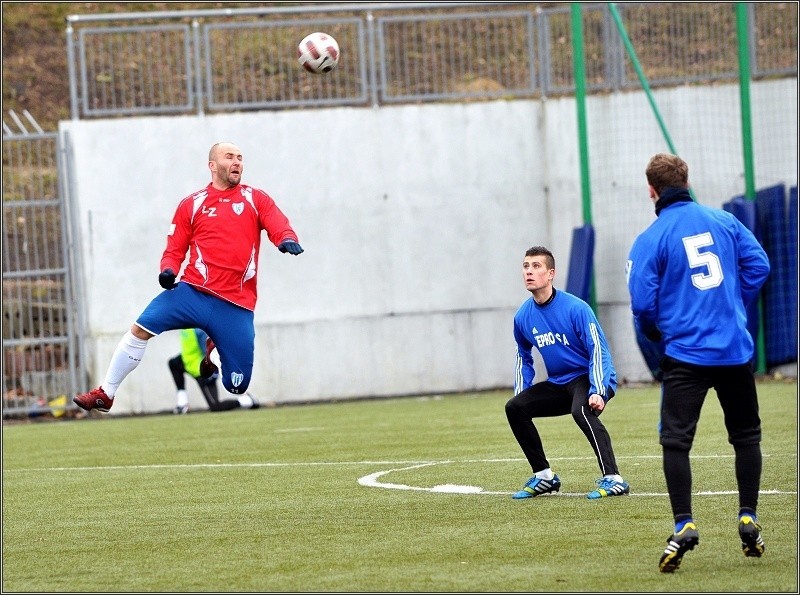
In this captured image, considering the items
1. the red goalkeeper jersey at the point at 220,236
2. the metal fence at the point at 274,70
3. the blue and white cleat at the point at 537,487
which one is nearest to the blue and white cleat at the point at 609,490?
the blue and white cleat at the point at 537,487

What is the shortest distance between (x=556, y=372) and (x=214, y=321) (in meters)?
2.74

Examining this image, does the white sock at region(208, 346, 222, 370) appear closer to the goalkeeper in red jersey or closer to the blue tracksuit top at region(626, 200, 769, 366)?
the goalkeeper in red jersey

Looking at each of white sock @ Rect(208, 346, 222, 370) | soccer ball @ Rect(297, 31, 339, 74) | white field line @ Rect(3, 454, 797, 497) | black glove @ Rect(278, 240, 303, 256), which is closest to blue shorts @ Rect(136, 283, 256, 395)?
white sock @ Rect(208, 346, 222, 370)

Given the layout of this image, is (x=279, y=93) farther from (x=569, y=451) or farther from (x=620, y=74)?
(x=569, y=451)

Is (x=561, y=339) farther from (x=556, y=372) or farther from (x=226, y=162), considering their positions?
(x=226, y=162)

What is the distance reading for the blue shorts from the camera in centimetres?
1061

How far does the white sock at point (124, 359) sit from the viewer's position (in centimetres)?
1062

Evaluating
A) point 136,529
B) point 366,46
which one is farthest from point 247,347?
point 366,46

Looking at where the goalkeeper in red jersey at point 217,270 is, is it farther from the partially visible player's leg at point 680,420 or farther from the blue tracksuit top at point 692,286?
→ the partially visible player's leg at point 680,420

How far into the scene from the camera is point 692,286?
6703 mm

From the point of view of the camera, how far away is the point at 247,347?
10.8 meters

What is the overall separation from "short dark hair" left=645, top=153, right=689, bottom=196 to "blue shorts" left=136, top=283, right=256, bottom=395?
464 centimetres

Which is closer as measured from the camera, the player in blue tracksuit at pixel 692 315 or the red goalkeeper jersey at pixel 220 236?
the player in blue tracksuit at pixel 692 315

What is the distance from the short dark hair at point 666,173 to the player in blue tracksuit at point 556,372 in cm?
248
